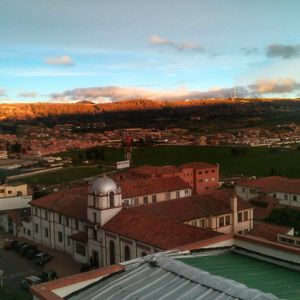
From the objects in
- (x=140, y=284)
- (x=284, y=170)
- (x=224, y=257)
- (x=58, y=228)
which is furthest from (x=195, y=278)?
(x=284, y=170)

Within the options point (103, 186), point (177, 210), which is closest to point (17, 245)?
point (103, 186)

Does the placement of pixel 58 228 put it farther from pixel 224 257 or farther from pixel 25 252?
pixel 224 257

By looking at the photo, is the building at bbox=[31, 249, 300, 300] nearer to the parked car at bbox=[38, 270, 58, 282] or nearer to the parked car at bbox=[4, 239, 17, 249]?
the parked car at bbox=[38, 270, 58, 282]

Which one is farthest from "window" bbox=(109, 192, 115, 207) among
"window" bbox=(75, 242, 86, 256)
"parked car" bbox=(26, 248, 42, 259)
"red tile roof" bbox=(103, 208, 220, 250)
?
"parked car" bbox=(26, 248, 42, 259)

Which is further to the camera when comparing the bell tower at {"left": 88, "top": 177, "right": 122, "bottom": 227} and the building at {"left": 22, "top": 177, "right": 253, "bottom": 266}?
the bell tower at {"left": 88, "top": 177, "right": 122, "bottom": 227}

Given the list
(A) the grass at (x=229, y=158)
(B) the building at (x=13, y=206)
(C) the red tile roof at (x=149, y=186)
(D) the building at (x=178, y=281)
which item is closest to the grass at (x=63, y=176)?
A: (A) the grass at (x=229, y=158)
